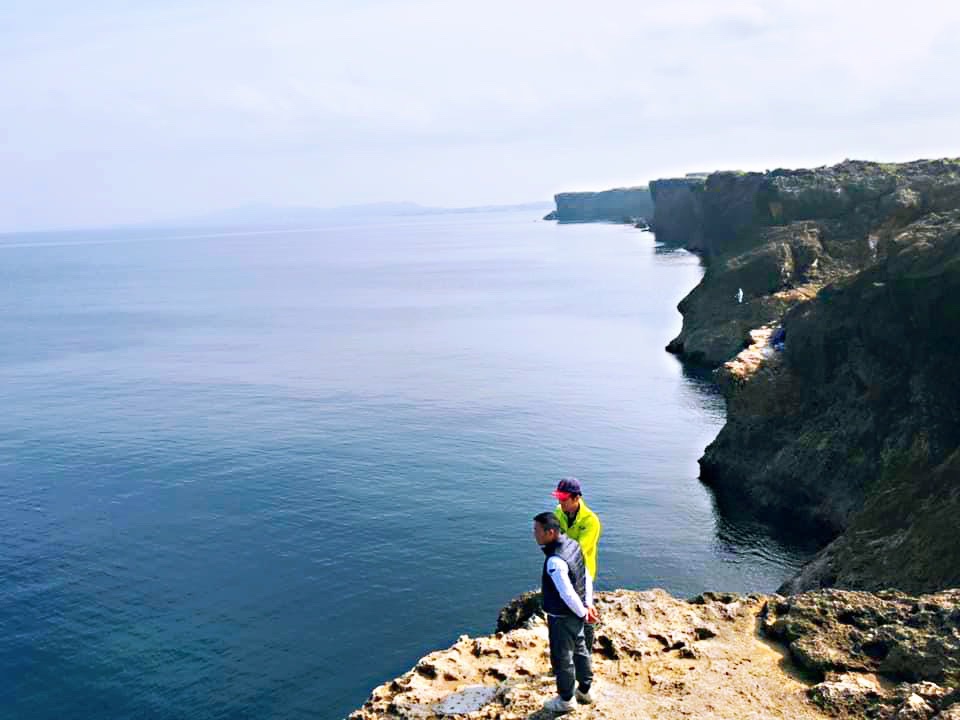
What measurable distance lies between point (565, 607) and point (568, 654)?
1287mm

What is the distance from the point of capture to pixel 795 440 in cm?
5066

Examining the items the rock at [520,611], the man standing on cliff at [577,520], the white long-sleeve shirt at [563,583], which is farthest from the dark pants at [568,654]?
the rock at [520,611]

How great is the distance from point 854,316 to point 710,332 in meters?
41.1

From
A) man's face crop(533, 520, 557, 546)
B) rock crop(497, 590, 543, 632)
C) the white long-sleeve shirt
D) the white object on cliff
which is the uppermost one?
man's face crop(533, 520, 557, 546)

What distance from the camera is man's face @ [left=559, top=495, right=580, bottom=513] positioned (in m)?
14.9

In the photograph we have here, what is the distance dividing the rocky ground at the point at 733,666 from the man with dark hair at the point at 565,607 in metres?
0.50

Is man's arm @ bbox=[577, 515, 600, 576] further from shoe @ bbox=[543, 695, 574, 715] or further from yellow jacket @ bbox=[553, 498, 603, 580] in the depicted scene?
shoe @ bbox=[543, 695, 574, 715]

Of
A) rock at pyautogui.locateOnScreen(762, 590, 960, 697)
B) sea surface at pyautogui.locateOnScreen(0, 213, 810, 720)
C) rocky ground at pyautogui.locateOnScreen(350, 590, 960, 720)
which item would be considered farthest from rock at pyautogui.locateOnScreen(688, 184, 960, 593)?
rocky ground at pyautogui.locateOnScreen(350, 590, 960, 720)

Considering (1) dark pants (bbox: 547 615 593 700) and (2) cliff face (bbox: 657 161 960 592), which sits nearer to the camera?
(1) dark pants (bbox: 547 615 593 700)

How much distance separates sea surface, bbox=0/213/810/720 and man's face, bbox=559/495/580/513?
61.3ft

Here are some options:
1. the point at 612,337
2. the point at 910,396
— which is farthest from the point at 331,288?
the point at 910,396

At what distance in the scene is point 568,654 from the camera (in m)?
14.8

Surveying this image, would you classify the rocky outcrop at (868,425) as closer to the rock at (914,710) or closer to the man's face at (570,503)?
the rock at (914,710)

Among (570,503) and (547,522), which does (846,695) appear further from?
(547,522)
